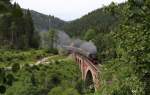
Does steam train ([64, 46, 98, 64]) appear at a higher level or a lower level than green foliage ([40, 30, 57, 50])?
lower

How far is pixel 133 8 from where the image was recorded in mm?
8516

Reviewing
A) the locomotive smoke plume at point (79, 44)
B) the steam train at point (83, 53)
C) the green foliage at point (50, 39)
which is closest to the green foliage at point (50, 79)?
the steam train at point (83, 53)

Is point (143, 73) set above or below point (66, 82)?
above

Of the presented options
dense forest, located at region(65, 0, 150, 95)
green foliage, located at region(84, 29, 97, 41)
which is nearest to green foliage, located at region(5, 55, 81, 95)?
dense forest, located at region(65, 0, 150, 95)

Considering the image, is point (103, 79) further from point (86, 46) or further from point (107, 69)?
point (86, 46)

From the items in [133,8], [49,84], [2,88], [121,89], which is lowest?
[49,84]

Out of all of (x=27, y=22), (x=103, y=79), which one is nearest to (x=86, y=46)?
(x=27, y=22)

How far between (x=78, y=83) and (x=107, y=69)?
45.3 m

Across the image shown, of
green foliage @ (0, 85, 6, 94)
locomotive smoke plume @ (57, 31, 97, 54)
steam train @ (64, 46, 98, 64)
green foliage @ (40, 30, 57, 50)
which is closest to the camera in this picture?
green foliage @ (0, 85, 6, 94)

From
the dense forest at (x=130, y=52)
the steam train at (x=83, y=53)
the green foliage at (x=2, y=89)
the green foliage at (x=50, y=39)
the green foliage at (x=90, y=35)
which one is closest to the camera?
the green foliage at (x=2, y=89)

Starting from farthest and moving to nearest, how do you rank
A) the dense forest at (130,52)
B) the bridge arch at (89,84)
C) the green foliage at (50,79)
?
the green foliage at (50,79), the bridge arch at (89,84), the dense forest at (130,52)

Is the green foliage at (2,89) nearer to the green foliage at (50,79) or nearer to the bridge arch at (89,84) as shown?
the bridge arch at (89,84)

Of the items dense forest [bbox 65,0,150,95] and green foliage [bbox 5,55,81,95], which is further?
green foliage [bbox 5,55,81,95]

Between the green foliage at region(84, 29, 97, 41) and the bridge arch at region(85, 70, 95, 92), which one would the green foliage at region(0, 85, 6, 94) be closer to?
the bridge arch at region(85, 70, 95, 92)
